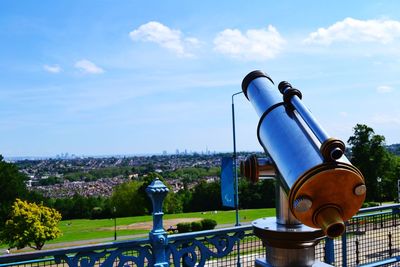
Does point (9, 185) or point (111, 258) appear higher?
point (111, 258)

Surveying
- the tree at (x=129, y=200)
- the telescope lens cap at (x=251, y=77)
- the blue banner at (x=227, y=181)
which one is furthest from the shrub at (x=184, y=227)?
the tree at (x=129, y=200)

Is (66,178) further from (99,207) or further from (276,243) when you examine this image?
(276,243)

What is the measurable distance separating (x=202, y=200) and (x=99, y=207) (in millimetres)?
19335

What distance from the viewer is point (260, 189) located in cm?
6488

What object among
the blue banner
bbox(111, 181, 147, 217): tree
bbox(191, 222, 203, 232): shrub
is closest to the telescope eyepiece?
the blue banner

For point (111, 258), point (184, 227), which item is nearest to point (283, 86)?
point (111, 258)

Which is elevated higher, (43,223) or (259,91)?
(259,91)

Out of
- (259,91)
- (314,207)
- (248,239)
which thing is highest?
(259,91)

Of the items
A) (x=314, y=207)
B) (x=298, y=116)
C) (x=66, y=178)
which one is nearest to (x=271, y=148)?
(x=298, y=116)

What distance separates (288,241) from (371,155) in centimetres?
4667

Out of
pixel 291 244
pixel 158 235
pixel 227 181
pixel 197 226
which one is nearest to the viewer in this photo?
pixel 291 244

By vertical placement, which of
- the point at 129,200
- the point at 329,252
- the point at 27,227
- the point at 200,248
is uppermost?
the point at 200,248

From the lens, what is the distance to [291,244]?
1402mm

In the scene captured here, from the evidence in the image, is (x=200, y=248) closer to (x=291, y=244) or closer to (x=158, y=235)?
(x=158, y=235)
